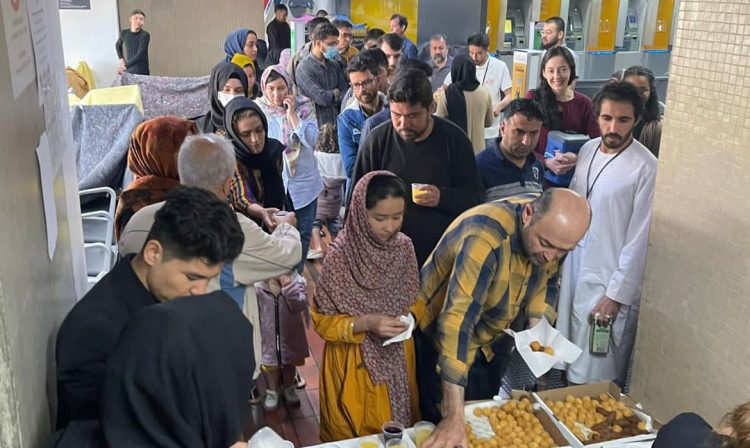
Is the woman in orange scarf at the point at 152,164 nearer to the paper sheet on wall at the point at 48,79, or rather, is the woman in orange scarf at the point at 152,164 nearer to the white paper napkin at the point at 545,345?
the paper sheet on wall at the point at 48,79

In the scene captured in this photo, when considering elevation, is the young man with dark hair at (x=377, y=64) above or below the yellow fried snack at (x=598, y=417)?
above

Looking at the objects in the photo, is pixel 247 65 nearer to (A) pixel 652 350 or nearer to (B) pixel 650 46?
(A) pixel 652 350

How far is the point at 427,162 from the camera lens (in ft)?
11.4

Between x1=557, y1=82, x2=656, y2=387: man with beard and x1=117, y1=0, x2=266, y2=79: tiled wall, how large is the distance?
669 centimetres

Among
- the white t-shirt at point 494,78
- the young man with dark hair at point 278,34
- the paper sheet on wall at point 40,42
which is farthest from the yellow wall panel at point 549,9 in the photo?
the paper sheet on wall at point 40,42

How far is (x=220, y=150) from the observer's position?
2592mm

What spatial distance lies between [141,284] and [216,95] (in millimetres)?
2761

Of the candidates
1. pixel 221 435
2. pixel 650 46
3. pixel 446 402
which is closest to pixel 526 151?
pixel 446 402

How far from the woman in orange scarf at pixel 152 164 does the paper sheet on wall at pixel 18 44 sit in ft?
3.60

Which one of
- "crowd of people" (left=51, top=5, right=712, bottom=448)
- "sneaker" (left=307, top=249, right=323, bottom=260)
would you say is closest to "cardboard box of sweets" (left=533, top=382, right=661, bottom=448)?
"crowd of people" (left=51, top=5, right=712, bottom=448)

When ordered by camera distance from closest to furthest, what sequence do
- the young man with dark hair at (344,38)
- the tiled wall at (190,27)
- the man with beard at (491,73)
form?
the man with beard at (491,73), the young man with dark hair at (344,38), the tiled wall at (190,27)

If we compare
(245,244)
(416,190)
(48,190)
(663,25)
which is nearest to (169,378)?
(48,190)

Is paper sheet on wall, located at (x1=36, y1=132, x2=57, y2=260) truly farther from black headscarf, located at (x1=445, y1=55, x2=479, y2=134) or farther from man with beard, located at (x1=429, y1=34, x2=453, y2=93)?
man with beard, located at (x1=429, y1=34, x2=453, y2=93)

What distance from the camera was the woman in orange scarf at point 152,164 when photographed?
281 cm
